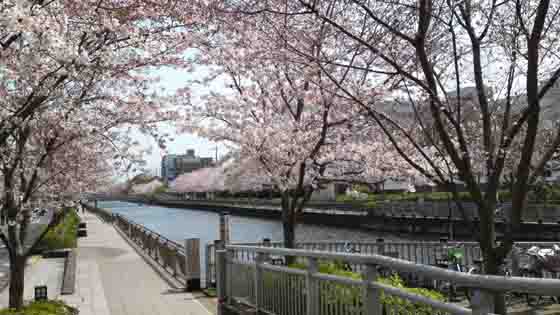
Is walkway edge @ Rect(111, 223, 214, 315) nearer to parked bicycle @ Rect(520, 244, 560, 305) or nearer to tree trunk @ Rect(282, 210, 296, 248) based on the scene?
tree trunk @ Rect(282, 210, 296, 248)

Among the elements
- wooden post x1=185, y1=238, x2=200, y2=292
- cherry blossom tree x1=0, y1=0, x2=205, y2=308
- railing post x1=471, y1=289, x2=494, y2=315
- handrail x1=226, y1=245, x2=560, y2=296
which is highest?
cherry blossom tree x1=0, y1=0, x2=205, y2=308

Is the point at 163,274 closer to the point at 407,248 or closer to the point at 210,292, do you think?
the point at 210,292

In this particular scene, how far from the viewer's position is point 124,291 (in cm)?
1489

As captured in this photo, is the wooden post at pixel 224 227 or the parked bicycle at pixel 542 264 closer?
the parked bicycle at pixel 542 264

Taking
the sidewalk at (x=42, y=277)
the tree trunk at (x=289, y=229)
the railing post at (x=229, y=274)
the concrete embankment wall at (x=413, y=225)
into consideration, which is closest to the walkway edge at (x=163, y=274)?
the railing post at (x=229, y=274)

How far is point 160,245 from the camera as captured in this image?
20.1 m

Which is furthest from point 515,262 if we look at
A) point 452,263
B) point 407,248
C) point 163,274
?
point 163,274

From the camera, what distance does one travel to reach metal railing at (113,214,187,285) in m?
16.4

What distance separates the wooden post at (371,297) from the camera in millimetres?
4867

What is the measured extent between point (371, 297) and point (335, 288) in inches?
45.7

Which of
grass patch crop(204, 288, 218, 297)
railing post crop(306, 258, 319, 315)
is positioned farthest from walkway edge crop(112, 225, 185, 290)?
railing post crop(306, 258, 319, 315)

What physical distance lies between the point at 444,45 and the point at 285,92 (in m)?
6.21

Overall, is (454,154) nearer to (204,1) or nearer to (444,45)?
(444,45)

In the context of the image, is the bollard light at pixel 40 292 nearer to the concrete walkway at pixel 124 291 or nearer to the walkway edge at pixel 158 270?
the concrete walkway at pixel 124 291
